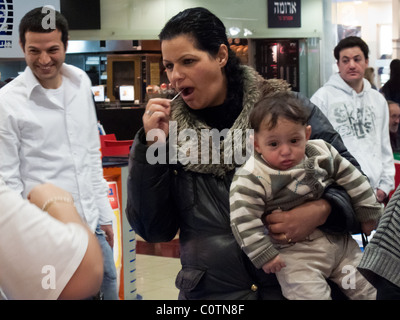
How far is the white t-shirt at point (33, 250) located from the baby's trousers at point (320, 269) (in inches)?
31.5

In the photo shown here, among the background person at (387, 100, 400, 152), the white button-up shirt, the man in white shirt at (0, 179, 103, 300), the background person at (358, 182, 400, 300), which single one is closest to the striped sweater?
the background person at (358, 182, 400, 300)

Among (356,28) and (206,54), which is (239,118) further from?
(356,28)

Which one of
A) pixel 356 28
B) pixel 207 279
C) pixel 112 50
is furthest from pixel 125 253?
pixel 112 50

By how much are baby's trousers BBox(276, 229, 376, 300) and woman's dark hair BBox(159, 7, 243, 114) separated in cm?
48

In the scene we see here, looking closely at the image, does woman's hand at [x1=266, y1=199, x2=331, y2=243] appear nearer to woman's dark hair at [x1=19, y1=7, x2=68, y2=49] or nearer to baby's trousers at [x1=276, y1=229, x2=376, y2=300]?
baby's trousers at [x1=276, y1=229, x2=376, y2=300]

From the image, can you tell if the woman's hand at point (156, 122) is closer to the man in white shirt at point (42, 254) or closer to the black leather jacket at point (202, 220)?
the black leather jacket at point (202, 220)

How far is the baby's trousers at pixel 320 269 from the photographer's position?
182 cm

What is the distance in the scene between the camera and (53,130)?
10.3 feet

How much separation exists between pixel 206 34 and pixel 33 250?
40.6 inches

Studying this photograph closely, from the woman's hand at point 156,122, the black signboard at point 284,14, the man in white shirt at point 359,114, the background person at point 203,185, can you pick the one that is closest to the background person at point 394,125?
the man in white shirt at point 359,114

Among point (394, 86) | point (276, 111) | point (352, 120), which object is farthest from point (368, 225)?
point (394, 86)

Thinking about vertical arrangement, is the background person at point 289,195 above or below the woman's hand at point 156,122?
below

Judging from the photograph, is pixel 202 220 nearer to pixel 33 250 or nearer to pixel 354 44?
pixel 33 250

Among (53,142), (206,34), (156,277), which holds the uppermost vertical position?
(206,34)
